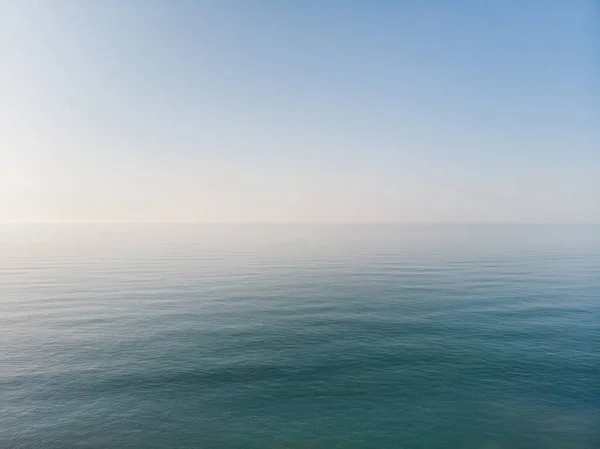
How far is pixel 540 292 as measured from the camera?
95.2 metres

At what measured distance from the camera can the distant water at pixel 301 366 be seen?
39062mm

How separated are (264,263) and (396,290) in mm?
67904

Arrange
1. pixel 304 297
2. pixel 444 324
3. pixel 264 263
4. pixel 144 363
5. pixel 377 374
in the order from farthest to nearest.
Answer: pixel 264 263
pixel 304 297
pixel 444 324
pixel 144 363
pixel 377 374

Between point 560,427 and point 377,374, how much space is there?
20702 millimetres

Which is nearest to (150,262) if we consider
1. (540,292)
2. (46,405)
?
(46,405)

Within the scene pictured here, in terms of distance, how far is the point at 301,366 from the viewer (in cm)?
5269

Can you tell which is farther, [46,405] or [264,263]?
[264,263]

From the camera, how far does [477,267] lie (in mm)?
134625

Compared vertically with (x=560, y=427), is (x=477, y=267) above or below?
above

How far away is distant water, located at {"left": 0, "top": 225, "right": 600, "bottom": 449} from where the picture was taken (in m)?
39.1

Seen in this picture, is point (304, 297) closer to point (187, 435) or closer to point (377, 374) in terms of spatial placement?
point (377, 374)

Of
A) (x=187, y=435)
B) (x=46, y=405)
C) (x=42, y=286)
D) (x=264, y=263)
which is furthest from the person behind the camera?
(x=264, y=263)

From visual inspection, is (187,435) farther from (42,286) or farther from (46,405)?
(42,286)

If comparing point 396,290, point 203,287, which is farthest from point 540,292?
point 203,287
